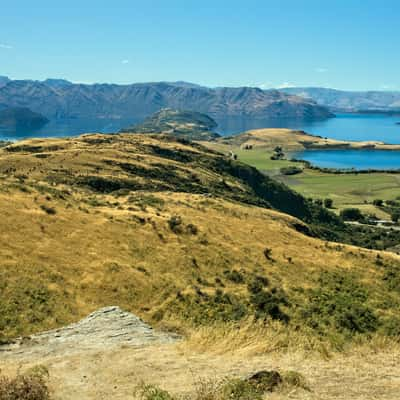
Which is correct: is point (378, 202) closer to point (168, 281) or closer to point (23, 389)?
point (168, 281)

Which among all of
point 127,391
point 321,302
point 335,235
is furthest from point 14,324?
point 335,235

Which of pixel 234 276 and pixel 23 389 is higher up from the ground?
pixel 23 389

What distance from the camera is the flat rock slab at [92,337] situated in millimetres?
19922

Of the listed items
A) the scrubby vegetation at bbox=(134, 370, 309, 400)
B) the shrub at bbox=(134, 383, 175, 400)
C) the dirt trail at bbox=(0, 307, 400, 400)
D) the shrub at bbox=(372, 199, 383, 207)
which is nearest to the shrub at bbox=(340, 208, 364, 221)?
the shrub at bbox=(372, 199, 383, 207)

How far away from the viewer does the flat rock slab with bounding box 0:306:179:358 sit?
1992cm

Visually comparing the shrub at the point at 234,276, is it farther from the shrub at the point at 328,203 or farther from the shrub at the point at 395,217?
the shrub at the point at 328,203

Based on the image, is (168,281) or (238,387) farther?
(168,281)

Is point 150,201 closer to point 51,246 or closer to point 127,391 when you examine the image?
point 51,246

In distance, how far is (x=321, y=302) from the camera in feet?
116

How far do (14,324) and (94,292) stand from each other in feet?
21.9

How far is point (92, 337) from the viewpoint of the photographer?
70.3ft

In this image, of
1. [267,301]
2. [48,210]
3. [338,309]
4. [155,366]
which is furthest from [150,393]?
[48,210]

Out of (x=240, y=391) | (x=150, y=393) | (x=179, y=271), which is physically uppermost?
(x=240, y=391)

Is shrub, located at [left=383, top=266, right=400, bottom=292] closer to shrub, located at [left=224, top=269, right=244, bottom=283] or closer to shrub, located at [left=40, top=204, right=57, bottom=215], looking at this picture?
shrub, located at [left=224, top=269, right=244, bottom=283]
